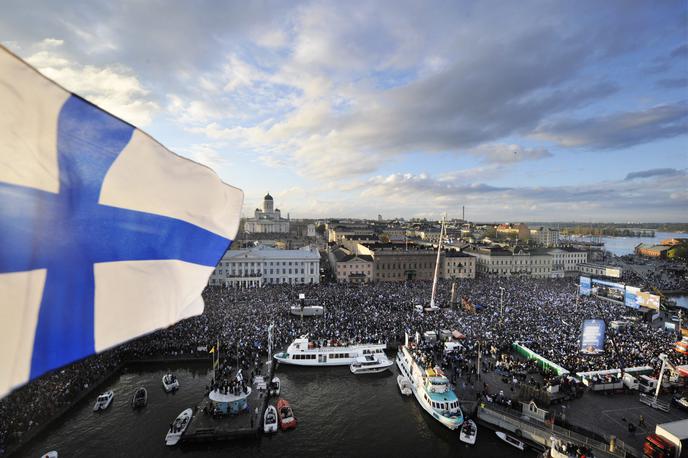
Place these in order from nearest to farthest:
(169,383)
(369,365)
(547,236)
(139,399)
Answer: (139,399), (169,383), (369,365), (547,236)

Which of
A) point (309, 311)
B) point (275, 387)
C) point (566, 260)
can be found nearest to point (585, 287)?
point (309, 311)

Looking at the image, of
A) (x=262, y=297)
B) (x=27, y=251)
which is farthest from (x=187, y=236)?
(x=262, y=297)

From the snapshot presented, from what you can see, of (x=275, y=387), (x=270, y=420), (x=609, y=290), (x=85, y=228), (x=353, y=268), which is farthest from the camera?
(x=353, y=268)

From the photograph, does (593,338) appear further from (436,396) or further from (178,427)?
(178,427)

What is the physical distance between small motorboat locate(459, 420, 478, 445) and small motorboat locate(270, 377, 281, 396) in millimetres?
11817

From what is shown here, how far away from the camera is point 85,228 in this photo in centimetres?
351

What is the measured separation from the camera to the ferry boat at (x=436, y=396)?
2027cm

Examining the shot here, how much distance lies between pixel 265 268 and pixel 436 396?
45.8 m

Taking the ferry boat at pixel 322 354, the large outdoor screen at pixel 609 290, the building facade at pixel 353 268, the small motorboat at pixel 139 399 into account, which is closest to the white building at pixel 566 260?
the large outdoor screen at pixel 609 290

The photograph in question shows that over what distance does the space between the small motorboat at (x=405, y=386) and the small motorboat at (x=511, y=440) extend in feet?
21.1

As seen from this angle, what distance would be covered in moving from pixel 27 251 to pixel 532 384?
26341 mm

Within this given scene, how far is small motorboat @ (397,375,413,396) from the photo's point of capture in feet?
80.8

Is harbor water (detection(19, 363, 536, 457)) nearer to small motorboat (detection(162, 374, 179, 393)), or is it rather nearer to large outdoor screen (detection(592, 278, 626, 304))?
small motorboat (detection(162, 374, 179, 393))

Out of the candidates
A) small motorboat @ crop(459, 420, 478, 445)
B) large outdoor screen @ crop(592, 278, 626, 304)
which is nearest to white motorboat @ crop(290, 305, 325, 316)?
small motorboat @ crop(459, 420, 478, 445)
